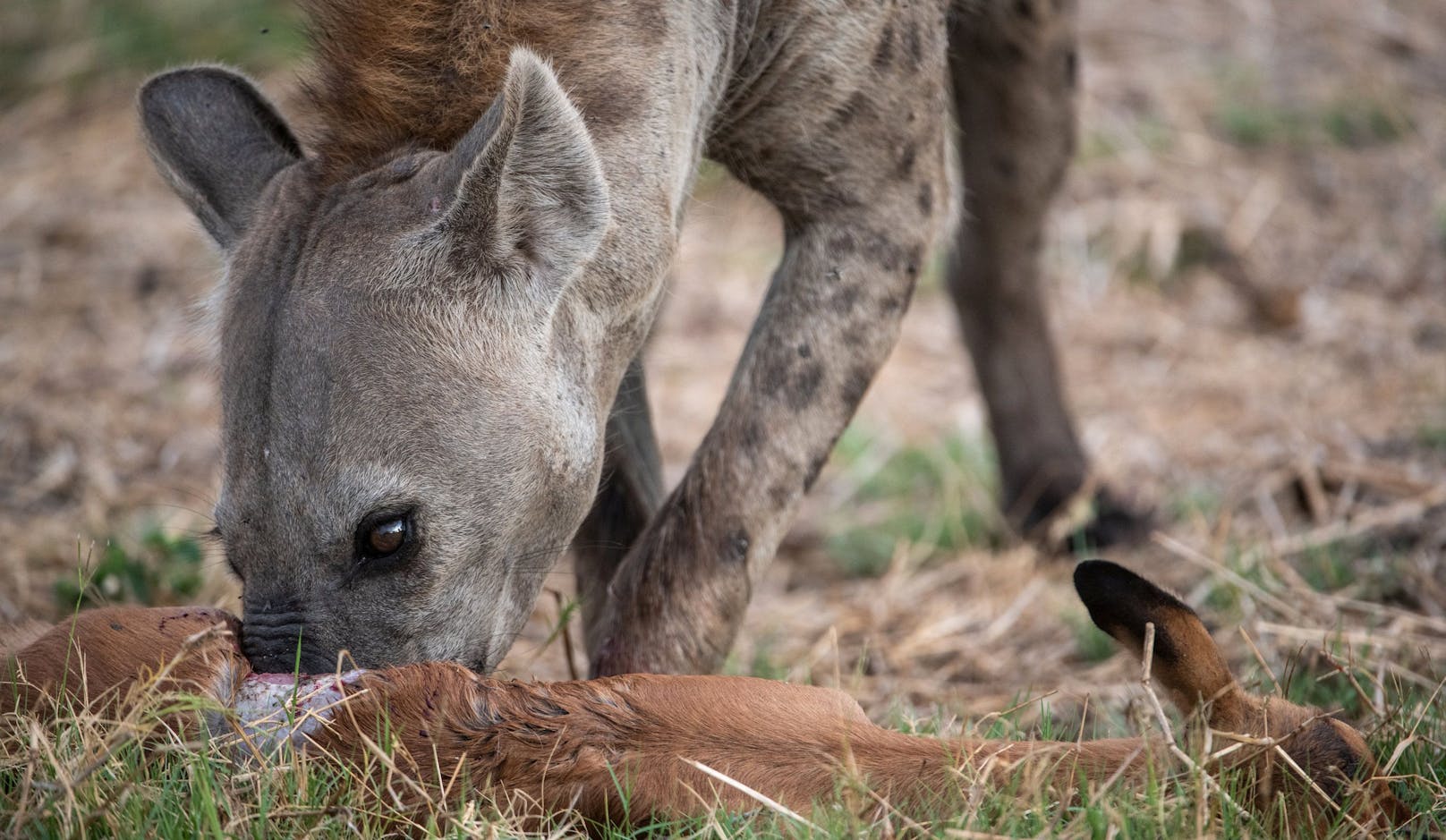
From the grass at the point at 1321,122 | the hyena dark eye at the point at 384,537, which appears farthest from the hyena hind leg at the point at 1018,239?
the grass at the point at 1321,122

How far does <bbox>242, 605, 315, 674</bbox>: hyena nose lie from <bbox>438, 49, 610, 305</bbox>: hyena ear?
2.23 ft

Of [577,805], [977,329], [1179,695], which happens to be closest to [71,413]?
[977,329]

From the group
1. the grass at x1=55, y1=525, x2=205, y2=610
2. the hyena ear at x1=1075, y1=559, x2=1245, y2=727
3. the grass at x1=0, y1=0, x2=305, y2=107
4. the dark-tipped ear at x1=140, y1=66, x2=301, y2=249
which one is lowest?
the grass at x1=55, y1=525, x2=205, y2=610

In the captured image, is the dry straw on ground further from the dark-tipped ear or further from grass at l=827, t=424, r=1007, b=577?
the dark-tipped ear

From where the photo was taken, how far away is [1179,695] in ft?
7.71

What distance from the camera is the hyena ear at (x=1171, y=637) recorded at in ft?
7.57

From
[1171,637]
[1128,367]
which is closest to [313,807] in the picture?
[1171,637]

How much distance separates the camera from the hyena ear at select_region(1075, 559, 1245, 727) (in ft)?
7.57

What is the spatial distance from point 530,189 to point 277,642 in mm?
876

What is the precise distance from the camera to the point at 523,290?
2.60m

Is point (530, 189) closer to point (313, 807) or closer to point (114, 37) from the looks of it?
point (313, 807)

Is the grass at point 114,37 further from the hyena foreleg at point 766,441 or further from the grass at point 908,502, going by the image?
the hyena foreleg at point 766,441

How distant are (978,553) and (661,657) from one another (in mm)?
2230

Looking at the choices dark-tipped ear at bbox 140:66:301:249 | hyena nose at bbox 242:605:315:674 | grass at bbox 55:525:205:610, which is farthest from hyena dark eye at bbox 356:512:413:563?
grass at bbox 55:525:205:610
